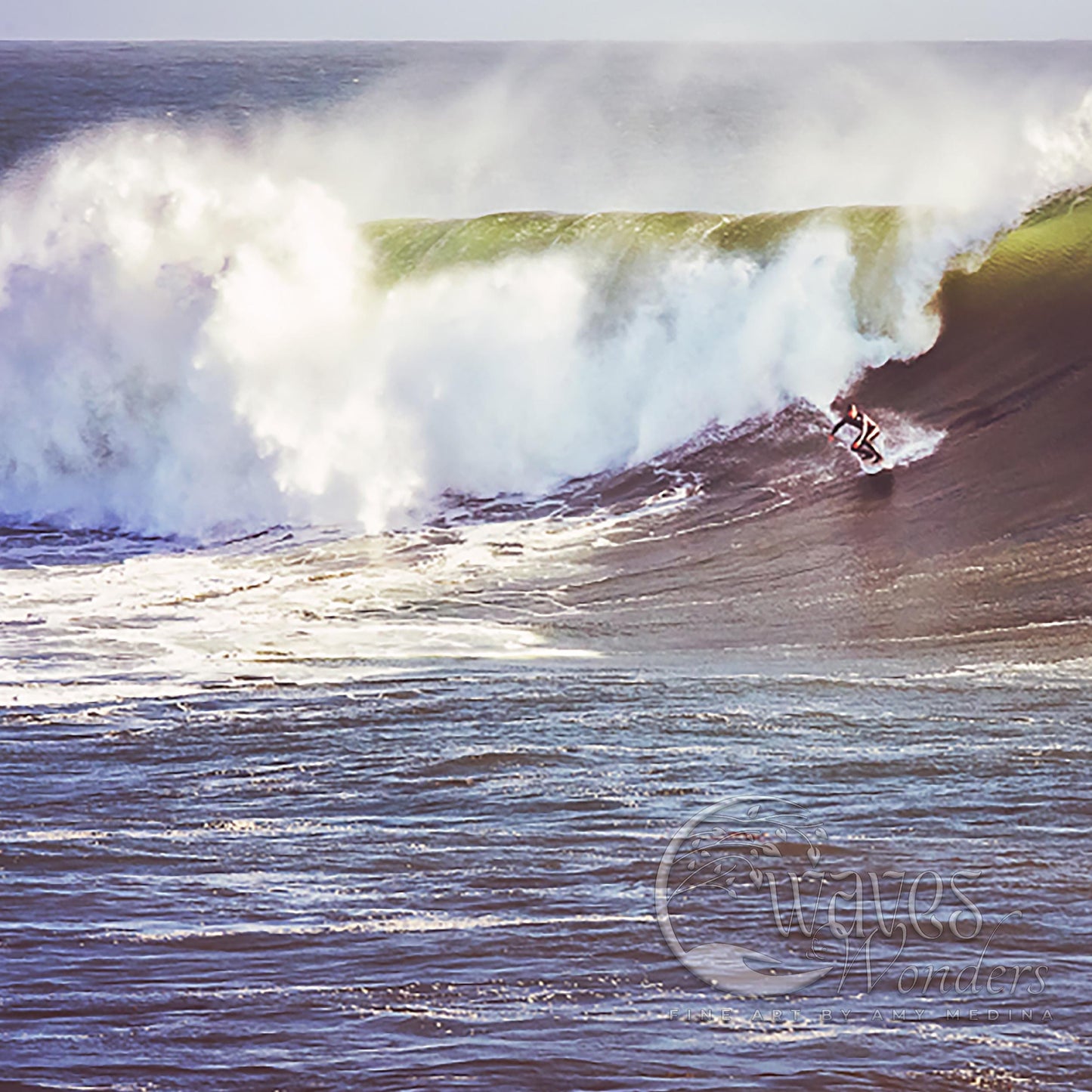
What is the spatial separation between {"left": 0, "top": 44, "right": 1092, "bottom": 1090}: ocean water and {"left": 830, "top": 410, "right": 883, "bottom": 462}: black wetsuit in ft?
1.02

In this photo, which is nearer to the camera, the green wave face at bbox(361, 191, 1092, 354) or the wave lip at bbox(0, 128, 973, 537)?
the wave lip at bbox(0, 128, 973, 537)

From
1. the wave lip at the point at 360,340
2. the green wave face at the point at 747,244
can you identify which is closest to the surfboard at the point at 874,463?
the wave lip at the point at 360,340

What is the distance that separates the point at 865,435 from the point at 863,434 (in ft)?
0.05

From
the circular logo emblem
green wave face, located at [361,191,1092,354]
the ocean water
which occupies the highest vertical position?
green wave face, located at [361,191,1092,354]

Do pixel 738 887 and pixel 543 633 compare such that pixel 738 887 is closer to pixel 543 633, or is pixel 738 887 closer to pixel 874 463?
pixel 543 633

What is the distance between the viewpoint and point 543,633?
8.89 m

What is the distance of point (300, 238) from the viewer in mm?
15750

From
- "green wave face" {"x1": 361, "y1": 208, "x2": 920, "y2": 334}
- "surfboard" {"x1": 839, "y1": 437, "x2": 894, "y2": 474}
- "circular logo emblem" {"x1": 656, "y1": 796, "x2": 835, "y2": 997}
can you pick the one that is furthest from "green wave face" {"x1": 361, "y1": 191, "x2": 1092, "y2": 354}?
"circular logo emblem" {"x1": 656, "y1": 796, "x2": 835, "y2": 997}

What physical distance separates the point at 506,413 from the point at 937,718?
7.78 meters

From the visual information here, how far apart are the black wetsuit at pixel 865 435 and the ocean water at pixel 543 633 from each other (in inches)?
12.3

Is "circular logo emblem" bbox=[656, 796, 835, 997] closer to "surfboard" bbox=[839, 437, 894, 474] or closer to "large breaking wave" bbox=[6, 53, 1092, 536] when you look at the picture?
"surfboard" bbox=[839, 437, 894, 474]

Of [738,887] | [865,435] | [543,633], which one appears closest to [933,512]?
[865,435]

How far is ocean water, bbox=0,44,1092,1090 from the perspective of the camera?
13.4ft

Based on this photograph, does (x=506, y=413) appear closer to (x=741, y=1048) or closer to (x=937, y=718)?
(x=937, y=718)
